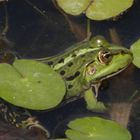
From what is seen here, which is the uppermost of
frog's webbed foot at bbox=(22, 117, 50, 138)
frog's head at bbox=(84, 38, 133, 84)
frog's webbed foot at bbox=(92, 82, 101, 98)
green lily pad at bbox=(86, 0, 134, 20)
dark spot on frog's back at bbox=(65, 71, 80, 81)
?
green lily pad at bbox=(86, 0, 134, 20)

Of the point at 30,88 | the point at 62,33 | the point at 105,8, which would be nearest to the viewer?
the point at 30,88

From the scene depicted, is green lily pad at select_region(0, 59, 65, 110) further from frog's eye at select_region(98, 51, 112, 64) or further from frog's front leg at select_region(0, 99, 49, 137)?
frog's eye at select_region(98, 51, 112, 64)

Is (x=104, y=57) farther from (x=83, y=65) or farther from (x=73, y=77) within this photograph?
(x=73, y=77)

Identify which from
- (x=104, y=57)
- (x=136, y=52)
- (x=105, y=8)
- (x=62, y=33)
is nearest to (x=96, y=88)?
(x=104, y=57)

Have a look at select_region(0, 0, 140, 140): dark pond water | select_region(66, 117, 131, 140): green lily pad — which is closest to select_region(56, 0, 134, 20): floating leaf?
select_region(0, 0, 140, 140): dark pond water

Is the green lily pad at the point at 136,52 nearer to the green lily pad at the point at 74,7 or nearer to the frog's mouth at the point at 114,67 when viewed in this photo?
the frog's mouth at the point at 114,67

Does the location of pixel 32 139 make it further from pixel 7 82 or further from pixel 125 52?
pixel 125 52
